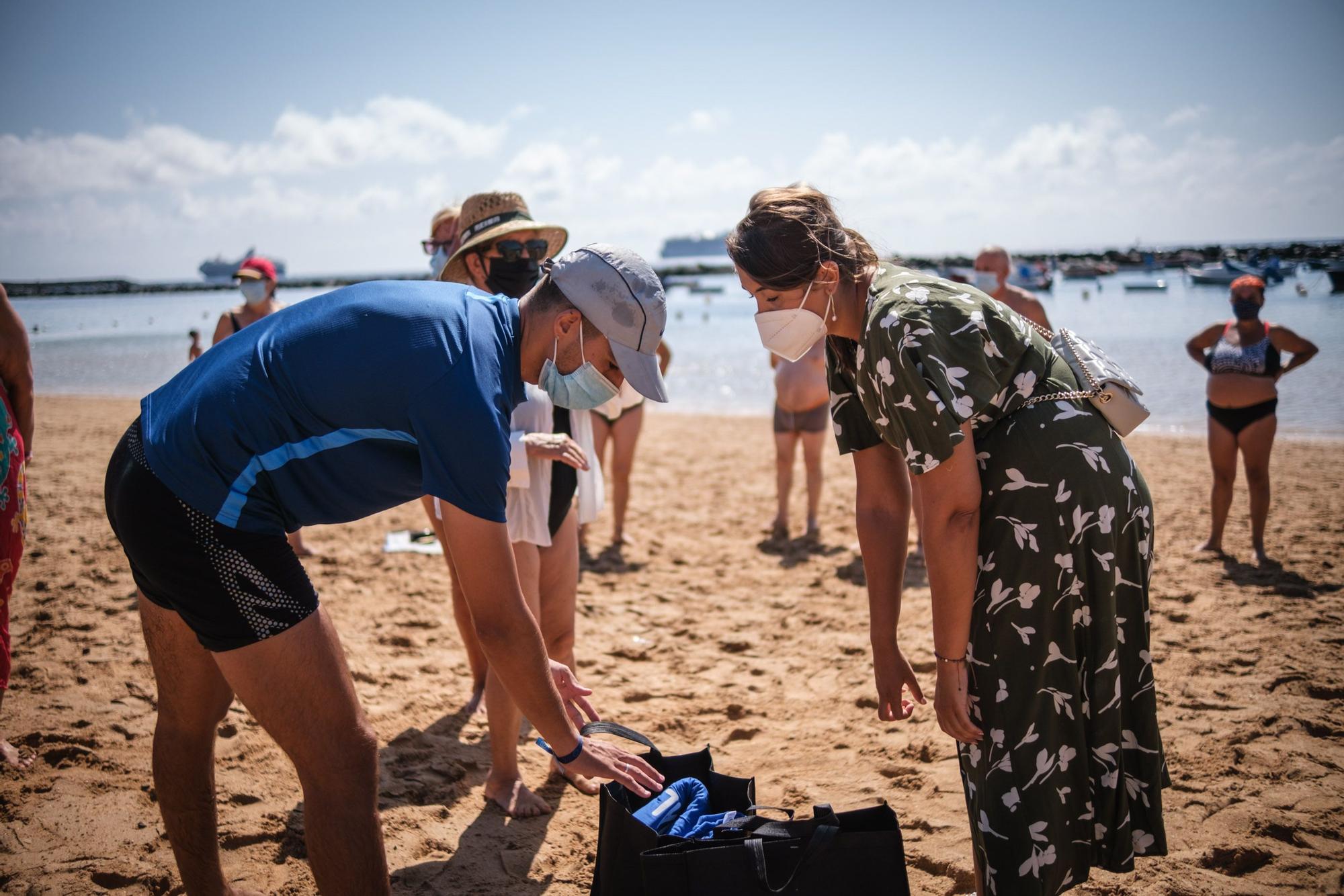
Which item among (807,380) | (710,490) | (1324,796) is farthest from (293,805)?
(710,490)

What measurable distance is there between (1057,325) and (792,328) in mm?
26762

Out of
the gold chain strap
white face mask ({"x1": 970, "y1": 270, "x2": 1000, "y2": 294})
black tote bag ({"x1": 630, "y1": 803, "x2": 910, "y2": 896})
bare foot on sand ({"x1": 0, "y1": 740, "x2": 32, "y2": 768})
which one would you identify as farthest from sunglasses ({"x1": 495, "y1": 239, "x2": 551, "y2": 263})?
white face mask ({"x1": 970, "y1": 270, "x2": 1000, "y2": 294})

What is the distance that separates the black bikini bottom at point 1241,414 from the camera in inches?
234

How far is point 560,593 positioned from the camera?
339cm

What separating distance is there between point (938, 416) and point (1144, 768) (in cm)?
107

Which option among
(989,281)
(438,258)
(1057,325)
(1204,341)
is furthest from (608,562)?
(1057,325)

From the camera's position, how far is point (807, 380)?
668cm

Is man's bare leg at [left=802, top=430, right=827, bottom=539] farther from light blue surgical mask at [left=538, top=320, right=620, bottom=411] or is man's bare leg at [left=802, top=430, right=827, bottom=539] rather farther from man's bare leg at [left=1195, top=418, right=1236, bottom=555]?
light blue surgical mask at [left=538, top=320, right=620, bottom=411]

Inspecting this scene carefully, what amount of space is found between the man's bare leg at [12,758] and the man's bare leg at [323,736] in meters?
2.17

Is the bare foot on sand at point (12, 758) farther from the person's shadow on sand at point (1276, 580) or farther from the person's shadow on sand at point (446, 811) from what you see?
the person's shadow on sand at point (1276, 580)

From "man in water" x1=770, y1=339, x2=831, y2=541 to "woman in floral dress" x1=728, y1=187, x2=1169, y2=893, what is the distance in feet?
→ 15.1

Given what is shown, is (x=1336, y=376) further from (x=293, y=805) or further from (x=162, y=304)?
(x=162, y=304)

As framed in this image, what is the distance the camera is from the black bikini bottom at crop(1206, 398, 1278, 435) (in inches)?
234

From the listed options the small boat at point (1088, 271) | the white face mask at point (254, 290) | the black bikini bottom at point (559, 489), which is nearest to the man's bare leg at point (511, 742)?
the black bikini bottom at point (559, 489)
